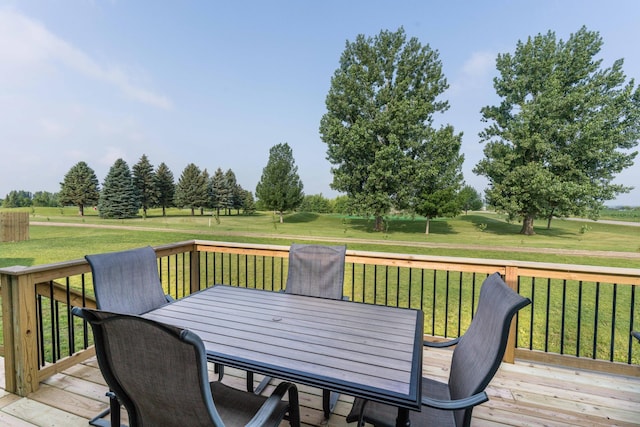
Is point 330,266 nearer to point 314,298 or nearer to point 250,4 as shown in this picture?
point 314,298

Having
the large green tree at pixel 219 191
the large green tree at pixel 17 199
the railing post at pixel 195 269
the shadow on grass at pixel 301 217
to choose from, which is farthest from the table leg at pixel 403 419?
the large green tree at pixel 219 191

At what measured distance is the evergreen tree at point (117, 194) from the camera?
24172mm

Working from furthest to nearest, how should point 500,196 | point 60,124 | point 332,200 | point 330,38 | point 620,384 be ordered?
point 332,200
point 500,196
point 60,124
point 330,38
point 620,384

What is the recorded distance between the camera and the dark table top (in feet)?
3.78

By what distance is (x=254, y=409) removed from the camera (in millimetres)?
1294

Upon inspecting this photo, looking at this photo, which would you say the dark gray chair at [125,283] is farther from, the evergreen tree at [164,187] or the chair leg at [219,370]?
the evergreen tree at [164,187]

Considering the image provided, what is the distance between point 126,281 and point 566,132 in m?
19.6

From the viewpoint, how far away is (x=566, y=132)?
49.9ft

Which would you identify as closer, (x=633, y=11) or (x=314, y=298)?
Answer: (x=314, y=298)

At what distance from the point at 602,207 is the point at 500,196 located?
488 cm

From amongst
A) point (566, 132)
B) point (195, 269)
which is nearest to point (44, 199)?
point (195, 269)

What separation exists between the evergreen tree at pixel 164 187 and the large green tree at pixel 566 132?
27.7 m

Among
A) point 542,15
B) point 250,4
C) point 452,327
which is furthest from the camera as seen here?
point 542,15

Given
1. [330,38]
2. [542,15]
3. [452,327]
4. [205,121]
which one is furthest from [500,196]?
[205,121]
